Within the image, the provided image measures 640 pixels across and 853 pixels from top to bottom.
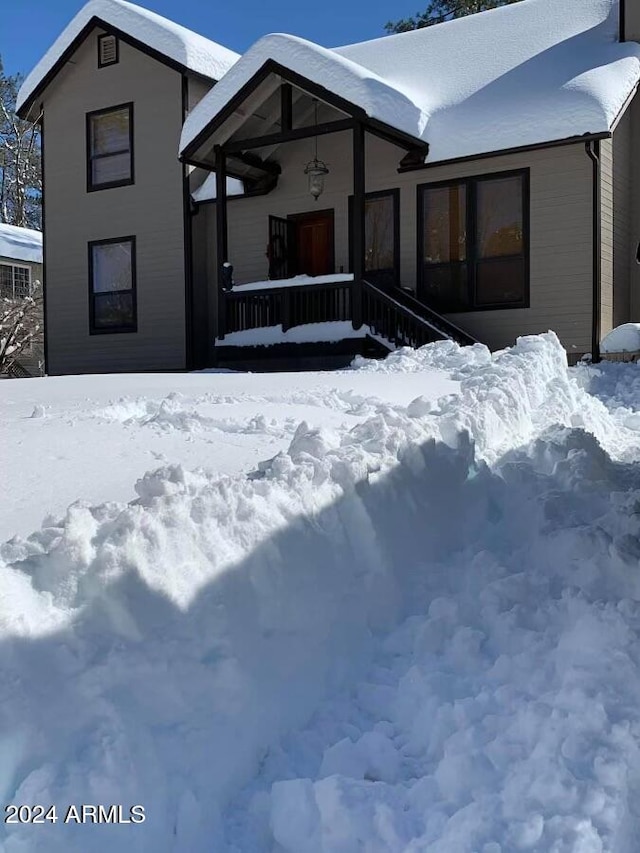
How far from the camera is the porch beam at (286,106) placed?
467 inches

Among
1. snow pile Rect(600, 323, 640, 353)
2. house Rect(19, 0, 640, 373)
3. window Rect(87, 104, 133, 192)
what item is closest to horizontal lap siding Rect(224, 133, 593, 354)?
house Rect(19, 0, 640, 373)

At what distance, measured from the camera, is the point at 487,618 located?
297 cm

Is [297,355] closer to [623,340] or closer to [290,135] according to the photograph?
[290,135]

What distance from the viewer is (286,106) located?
475 inches

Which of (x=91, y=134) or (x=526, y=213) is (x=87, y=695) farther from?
(x=91, y=134)

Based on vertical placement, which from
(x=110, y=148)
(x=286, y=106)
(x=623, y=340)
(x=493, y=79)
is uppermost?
(x=493, y=79)

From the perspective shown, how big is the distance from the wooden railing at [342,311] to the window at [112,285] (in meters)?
3.75

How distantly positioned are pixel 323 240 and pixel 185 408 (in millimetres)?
9562

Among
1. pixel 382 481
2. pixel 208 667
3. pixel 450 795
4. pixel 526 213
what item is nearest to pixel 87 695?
pixel 208 667

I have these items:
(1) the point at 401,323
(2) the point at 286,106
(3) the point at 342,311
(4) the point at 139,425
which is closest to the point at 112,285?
(2) the point at 286,106

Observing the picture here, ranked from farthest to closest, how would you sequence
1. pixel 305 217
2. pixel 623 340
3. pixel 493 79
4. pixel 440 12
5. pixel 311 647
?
pixel 440 12
pixel 305 217
pixel 493 79
pixel 623 340
pixel 311 647

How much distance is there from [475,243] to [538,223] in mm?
986

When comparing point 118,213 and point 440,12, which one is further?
point 440,12

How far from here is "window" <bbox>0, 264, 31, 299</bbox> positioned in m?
25.8
